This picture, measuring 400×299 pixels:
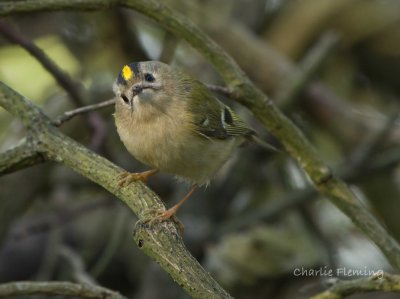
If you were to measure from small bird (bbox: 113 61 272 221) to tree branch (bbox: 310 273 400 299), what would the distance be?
1.00m

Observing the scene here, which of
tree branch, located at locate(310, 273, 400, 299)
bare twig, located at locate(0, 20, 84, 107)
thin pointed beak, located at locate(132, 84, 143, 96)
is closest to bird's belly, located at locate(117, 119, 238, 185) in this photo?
thin pointed beak, located at locate(132, 84, 143, 96)

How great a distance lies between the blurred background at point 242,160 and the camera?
157 inches

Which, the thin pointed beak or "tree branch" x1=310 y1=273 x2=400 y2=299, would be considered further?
the thin pointed beak

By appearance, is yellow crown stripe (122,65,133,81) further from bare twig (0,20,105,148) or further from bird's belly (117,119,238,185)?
bare twig (0,20,105,148)

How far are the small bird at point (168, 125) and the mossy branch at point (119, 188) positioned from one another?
1.84 feet

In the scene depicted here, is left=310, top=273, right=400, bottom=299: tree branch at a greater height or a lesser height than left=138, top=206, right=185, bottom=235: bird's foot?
lesser

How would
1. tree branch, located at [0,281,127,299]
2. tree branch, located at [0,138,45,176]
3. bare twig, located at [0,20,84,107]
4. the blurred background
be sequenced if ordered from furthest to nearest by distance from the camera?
1. the blurred background
2. bare twig, located at [0,20,84,107]
3. tree branch, located at [0,138,45,176]
4. tree branch, located at [0,281,127,299]

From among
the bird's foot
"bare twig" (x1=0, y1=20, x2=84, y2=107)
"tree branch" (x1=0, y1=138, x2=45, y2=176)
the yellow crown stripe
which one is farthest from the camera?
"bare twig" (x1=0, y1=20, x2=84, y2=107)

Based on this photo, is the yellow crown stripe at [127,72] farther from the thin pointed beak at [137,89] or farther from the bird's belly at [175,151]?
the bird's belly at [175,151]

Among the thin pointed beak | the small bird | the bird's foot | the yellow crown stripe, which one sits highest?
the yellow crown stripe

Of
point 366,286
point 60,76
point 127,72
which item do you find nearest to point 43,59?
point 60,76

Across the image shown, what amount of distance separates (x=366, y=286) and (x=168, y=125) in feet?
4.57

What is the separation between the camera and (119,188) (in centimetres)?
233

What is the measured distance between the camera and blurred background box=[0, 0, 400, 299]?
398cm
